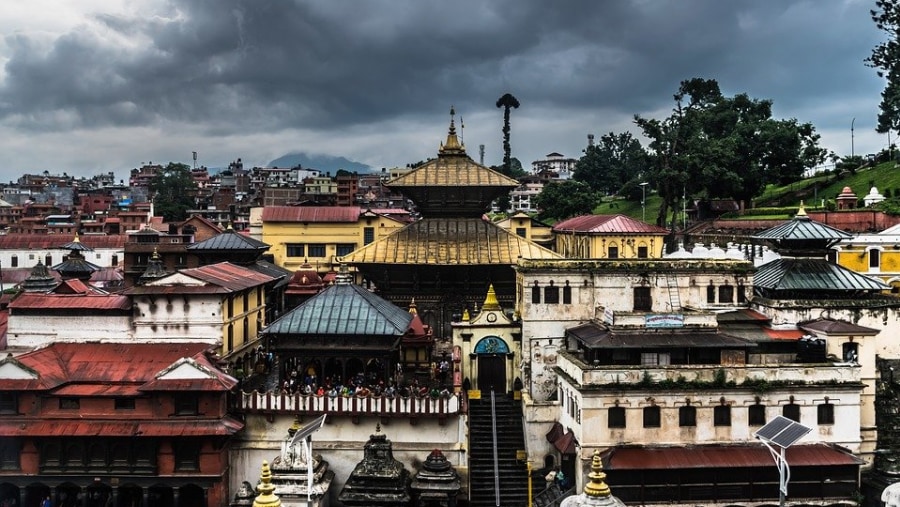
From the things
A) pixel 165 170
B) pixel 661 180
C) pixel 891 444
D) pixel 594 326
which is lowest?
pixel 891 444

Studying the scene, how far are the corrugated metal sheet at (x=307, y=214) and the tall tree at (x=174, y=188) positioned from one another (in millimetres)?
69601

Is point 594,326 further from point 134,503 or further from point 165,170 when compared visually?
point 165,170

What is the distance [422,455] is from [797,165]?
70.3m

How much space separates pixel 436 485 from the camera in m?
35.5

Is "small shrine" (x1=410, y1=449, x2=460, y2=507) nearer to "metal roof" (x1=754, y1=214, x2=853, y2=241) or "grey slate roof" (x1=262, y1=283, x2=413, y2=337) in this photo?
"grey slate roof" (x1=262, y1=283, x2=413, y2=337)

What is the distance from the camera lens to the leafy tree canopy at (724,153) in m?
85.8

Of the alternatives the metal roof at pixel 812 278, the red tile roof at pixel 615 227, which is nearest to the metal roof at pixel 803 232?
the metal roof at pixel 812 278

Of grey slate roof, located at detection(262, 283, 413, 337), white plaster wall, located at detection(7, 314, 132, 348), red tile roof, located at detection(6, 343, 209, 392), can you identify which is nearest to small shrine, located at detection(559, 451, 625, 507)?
grey slate roof, located at detection(262, 283, 413, 337)

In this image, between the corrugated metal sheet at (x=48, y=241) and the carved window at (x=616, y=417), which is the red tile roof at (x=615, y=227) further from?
the corrugated metal sheet at (x=48, y=241)

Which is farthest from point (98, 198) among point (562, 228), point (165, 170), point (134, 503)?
point (134, 503)

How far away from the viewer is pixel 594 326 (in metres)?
40.5

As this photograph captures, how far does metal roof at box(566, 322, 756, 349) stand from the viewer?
122 ft

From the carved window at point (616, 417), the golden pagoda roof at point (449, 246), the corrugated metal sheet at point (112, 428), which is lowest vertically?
the corrugated metal sheet at point (112, 428)

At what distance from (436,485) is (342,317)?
9861 mm
